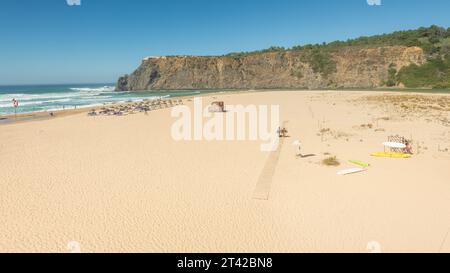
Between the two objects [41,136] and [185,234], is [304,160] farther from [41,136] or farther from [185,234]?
[41,136]

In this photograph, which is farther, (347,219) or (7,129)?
(7,129)

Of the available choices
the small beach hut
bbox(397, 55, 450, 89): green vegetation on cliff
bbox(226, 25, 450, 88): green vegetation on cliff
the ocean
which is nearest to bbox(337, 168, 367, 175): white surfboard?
the small beach hut

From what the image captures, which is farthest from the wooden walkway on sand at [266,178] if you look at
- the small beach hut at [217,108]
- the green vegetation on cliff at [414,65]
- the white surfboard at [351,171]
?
the green vegetation on cliff at [414,65]

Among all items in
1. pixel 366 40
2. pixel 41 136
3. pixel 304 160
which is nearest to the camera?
pixel 304 160

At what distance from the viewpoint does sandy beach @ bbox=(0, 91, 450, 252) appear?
6859 millimetres

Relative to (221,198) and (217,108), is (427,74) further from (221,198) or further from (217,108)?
(221,198)

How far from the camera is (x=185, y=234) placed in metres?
7.19

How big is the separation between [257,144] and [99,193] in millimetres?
9428

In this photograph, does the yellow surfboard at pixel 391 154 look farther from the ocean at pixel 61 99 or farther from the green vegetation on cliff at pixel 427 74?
the green vegetation on cliff at pixel 427 74

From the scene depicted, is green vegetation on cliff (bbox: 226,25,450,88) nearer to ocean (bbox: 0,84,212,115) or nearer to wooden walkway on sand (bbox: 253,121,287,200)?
ocean (bbox: 0,84,212,115)

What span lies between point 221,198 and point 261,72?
9932 cm

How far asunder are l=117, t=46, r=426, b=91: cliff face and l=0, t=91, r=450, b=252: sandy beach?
253 feet

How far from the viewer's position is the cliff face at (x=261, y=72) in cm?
8500
